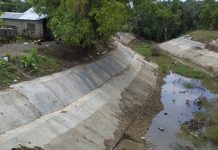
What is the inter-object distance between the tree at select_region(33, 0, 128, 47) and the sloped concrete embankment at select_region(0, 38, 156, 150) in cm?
289

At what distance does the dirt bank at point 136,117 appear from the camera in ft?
76.9

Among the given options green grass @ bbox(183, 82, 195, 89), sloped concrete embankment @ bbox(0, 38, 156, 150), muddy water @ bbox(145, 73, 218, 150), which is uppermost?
sloped concrete embankment @ bbox(0, 38, 156, 150)

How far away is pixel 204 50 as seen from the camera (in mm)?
60500

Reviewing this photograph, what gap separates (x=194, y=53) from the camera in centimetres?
6131

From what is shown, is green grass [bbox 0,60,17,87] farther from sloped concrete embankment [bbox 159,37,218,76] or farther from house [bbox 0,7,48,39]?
sloped concrete embankment [bbox 159,37,218,76]

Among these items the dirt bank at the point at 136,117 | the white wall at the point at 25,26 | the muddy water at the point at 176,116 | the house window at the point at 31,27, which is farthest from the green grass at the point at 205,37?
the house window at the point at 31,27

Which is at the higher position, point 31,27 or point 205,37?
point 31,27

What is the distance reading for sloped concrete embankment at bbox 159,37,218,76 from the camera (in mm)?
51997

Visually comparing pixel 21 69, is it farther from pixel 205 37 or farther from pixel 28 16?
pixel 205 37

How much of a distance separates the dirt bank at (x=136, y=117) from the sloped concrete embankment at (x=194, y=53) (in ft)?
43.7

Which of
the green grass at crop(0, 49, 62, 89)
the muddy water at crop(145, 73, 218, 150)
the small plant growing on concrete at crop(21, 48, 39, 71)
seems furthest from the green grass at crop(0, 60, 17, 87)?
the muddy water at crop(145, 73, 218, 150)

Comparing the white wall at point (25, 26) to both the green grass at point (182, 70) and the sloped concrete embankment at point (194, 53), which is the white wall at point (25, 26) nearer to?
the green grass at point (182, 70)

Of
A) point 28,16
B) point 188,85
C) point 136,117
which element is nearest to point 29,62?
point 136,117

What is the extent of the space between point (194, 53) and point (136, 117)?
34999mm
